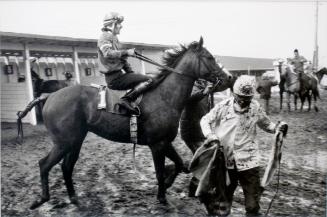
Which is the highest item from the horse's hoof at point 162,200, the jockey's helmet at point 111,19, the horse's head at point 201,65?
the jockey's helmet at point 111,19

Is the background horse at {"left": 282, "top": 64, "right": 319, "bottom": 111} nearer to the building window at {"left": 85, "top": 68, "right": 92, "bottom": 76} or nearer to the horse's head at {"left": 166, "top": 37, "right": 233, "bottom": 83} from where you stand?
the horse's head at {"left": 166, "top": 37, "right": 233, "bottom": 83}

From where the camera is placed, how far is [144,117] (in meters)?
5.45

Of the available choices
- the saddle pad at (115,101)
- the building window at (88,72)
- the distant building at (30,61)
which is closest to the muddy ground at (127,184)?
the saddle pad at (115,101)

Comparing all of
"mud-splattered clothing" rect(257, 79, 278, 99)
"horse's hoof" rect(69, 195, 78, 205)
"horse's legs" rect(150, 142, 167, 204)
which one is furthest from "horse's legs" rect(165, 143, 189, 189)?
"mud-splattered clothing" rect(257, 79, 278, 99)

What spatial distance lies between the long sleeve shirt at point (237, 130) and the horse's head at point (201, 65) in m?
1.50

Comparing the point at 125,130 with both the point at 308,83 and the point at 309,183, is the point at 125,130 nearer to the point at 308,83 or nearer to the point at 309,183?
the point at 309,183

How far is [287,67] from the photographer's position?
16891 millimetres

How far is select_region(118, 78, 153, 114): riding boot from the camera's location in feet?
17.6

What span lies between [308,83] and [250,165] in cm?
1415

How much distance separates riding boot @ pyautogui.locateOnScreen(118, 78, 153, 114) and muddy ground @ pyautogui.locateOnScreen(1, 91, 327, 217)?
4.73 feet

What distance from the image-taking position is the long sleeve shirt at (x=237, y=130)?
156 inches

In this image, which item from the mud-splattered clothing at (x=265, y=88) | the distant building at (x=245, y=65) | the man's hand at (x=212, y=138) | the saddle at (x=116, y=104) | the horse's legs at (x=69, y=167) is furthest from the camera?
the distant building at (x=245, y=65)

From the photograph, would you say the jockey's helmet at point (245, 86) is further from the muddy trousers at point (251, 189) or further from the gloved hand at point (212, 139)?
the muddy trousers at point (251, 189)

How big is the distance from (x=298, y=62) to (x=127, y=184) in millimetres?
13090
